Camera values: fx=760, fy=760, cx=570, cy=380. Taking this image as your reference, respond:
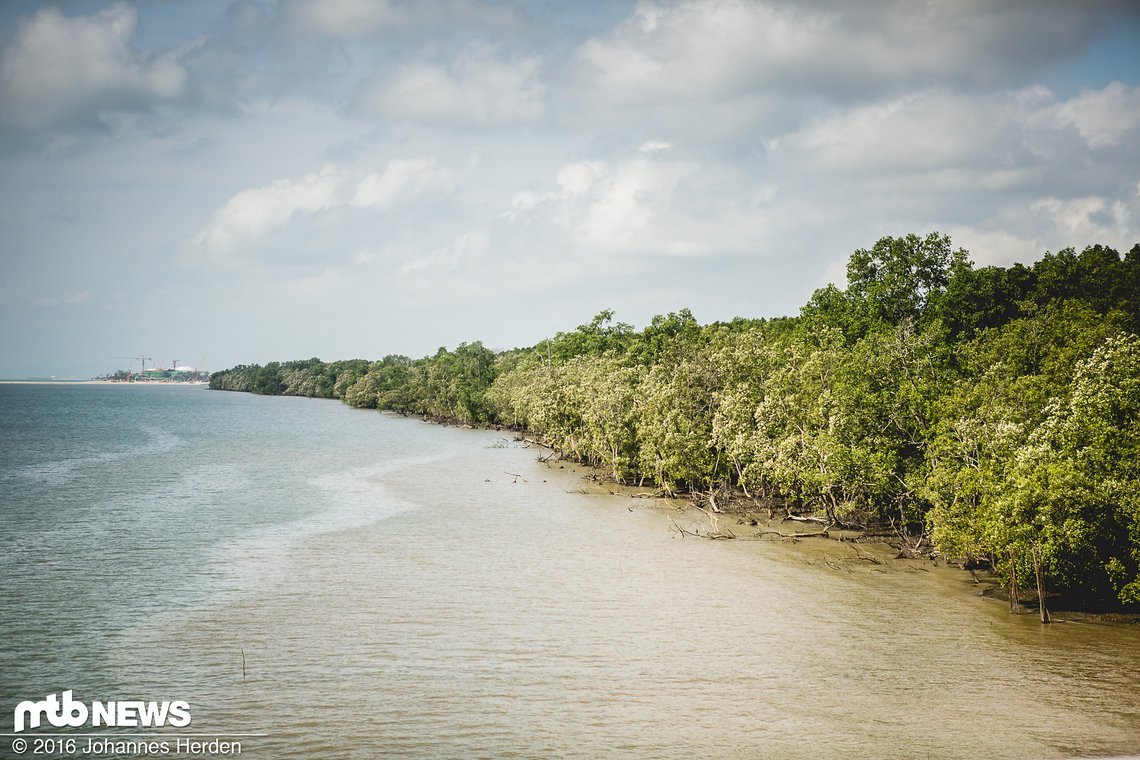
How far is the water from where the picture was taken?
2158 centimetres

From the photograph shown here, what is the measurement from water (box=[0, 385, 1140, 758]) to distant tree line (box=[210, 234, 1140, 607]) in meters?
4.15

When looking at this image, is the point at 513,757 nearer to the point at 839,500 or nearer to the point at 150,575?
the point at 150,575

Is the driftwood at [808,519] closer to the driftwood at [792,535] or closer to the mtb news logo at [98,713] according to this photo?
the driftwood at [792,535]

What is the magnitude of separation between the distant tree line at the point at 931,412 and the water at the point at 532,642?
4.15 m

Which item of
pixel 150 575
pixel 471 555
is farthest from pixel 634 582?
pixel 150 575

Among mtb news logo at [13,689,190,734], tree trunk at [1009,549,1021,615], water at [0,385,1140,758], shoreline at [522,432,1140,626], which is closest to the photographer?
water at [0,385,1140,758]

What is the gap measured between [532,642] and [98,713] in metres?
14.1

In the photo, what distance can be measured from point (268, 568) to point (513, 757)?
24.3 meters

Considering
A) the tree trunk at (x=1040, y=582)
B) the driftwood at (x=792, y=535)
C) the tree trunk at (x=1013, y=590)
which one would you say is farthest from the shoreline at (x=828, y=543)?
the tree trunk at (x=1040, y=582)

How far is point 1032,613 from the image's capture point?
3127cm

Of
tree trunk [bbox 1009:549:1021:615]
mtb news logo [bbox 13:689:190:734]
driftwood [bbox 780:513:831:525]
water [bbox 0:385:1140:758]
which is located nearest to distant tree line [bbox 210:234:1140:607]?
tree trunk [bbox 1009:549:1021:615]

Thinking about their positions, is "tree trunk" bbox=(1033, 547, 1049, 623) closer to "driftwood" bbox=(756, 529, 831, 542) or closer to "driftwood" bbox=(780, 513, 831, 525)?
"driftwood" bbox=(780, 513, 831, 525)

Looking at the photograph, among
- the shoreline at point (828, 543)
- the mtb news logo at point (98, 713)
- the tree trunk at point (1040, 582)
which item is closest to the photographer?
the mtb news logo at point (98, 713)

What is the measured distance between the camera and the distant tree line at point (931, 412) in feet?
94.5
